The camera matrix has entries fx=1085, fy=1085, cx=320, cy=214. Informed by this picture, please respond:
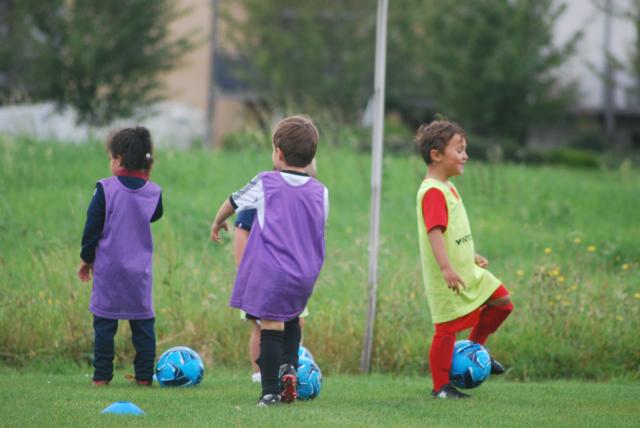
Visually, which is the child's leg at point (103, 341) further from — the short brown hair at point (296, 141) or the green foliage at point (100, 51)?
the green foliage at point (100, 51)

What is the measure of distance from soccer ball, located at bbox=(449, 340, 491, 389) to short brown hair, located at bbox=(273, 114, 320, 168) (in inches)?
64.4

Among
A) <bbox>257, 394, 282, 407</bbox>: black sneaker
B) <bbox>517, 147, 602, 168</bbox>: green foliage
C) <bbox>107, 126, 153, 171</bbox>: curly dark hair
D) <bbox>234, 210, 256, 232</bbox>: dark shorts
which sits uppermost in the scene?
<bbox>517, 147, 602, 168</bbox>: green foliage

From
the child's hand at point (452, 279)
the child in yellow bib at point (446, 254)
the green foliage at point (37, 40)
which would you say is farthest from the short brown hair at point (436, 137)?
the green foliage at point (37, 40)

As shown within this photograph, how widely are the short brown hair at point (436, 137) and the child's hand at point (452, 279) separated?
78cm

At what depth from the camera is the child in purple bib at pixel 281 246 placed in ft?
20.4

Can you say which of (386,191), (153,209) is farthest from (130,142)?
(386,191)

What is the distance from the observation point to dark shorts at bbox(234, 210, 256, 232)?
7.47 m

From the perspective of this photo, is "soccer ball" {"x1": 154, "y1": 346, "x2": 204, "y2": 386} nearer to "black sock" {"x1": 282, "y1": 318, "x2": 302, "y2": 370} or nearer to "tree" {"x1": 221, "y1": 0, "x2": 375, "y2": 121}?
"black sock" {"x1": 282, "y1": 318, "x2": 302, "y2": 370}

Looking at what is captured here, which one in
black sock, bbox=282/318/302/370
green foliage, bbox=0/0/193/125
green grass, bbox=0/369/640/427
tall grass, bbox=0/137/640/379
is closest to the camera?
green grass, bbox=0/369/640/427

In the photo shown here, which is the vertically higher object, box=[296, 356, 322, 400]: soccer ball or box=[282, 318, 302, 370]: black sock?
box=[282, 318, 302, 370]: black sock

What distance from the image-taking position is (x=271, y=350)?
6.27 meters

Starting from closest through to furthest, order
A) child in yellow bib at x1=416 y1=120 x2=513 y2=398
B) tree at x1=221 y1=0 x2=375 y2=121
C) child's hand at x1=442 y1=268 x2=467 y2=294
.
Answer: child's hand at x1=442 y1=268 x2=467 y2=294
child in yellow bib at x1=416 y1=120 x2=513 y2=398
tree at x1=221 y1=0 x2=375 y2=121

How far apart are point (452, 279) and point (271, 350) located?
45.6 inches

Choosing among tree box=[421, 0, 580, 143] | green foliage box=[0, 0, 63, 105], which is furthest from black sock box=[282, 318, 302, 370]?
tree box=[421, 0, 580, 143]
